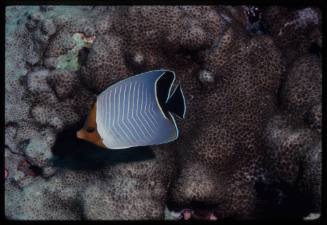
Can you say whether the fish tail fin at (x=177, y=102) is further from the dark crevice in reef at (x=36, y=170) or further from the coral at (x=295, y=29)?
the dark crevice in reef at (x=36, y=170)

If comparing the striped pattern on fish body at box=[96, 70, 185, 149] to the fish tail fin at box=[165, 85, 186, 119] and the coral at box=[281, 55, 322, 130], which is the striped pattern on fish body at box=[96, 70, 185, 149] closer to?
the fish tail fin at box=[165, 85, 186, 119]

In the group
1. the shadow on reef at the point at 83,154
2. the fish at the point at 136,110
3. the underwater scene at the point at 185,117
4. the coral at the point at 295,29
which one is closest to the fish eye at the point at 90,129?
the fish at the point at 136,110

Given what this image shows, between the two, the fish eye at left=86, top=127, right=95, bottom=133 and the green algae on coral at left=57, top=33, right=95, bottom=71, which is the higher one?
the green algae on coral at left=57, top=33, right=95, bottom=71

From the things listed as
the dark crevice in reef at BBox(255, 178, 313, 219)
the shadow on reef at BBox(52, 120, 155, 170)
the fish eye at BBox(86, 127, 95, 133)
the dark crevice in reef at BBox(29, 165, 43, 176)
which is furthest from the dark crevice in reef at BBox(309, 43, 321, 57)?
the dark crevice in reef at BBox(29, 165, 43, 176)

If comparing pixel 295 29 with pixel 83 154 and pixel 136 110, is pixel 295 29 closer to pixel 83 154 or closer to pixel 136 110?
pixel 136 110

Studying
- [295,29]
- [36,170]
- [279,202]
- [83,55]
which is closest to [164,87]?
[83,55]
